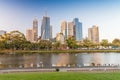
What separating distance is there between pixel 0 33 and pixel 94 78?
7218cm

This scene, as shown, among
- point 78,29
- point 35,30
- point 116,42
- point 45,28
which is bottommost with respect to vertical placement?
point 116,42

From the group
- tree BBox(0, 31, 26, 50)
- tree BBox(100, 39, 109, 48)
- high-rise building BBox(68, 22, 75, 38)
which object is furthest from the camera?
high-rise building BBox(68, 22, 75, 38)

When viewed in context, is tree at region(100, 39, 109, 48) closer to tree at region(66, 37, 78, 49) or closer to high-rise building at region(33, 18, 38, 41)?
tree at region(66, 37, 78, 49)

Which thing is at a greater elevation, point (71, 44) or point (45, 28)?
point (45, 28)

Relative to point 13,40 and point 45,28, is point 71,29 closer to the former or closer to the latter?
point 45,28

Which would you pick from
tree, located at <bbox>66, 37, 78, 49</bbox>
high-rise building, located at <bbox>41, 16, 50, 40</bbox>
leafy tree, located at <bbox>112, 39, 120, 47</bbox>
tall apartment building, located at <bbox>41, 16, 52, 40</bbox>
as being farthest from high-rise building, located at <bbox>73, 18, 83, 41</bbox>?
tree, located at <bbox>66, 37, 78, 49</bbox>

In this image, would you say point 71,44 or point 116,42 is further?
point 116,42

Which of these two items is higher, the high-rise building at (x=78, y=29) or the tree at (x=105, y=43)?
the high-rise building at (x=78, y=29)

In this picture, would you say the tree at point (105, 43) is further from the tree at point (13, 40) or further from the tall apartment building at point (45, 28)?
the tall apartment building at point (45, 28)

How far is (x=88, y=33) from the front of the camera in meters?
119

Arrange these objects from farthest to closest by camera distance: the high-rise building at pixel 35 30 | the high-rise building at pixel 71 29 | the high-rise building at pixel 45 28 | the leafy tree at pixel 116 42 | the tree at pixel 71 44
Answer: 1. the high-rise building at pixel 71 29
2. the high-rise building at pixel 45 28
3. the high-rise building at pixel 35 30
4. the leafy tree at pixel 116 42
5. the tree at pixel 71 44

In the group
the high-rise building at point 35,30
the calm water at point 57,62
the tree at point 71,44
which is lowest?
the calm water at point 57,62

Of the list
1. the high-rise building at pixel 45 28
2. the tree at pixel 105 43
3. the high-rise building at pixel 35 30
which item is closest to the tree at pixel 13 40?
the tree at pixel 105 43

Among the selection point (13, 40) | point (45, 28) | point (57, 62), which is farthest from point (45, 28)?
point (57, 62)
